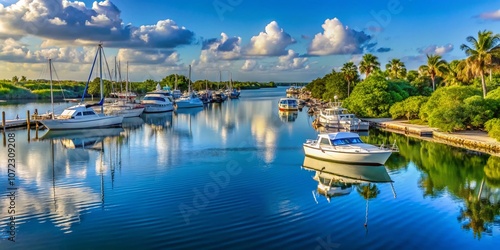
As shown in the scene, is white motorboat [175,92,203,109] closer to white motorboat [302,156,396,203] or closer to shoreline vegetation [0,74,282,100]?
shoreline vegetation [0,74,282,100]

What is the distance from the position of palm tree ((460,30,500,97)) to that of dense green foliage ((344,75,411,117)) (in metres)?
13.8

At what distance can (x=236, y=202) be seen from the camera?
21922 millimetres

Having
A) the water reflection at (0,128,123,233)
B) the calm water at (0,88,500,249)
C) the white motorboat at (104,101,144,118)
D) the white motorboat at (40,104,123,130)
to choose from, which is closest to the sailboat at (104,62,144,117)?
the white motorboat at (104,101,144,118)

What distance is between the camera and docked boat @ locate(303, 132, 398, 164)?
30047mm

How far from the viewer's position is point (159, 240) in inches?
659

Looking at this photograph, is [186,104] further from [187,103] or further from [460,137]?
[460,137]

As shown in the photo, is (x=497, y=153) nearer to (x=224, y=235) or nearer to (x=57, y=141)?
(x=224, y=235)

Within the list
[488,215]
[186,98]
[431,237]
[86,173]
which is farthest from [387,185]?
[186,98]

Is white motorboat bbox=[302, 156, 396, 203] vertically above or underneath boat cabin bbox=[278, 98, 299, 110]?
underneath

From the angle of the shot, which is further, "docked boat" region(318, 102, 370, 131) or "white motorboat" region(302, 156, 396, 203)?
"docked boat" region(318, 102, 370, 131)

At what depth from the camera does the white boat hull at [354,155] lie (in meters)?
29.9

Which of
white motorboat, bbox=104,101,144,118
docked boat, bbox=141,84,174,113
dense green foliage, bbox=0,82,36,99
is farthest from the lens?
dense green foliage, bbox=0,82,36,99

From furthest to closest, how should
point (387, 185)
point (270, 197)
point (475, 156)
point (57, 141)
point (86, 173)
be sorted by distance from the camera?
point (57, 141), point (475, 156), point (86, 173), point (387, 185), point (270, 197)

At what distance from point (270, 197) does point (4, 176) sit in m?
17.5
